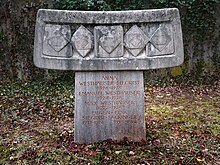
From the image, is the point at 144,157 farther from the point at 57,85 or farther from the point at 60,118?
the point at 57,85

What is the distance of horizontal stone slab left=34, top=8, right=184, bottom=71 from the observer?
157 inches

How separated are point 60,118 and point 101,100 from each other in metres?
1.81

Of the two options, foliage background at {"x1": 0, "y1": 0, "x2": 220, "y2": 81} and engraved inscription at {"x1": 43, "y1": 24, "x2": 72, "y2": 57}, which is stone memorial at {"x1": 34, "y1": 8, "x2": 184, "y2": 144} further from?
foliage background at {"x1": 0, "y1": 0, "x2": 220, "y2": 81}

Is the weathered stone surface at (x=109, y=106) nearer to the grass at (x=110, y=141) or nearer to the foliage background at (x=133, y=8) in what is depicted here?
the grass at (x=110, y=141)

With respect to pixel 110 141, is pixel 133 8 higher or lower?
higher

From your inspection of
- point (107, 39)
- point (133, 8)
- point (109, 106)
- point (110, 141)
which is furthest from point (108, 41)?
point (133, 8)

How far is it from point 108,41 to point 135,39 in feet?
1.15

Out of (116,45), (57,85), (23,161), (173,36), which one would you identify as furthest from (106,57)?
(57,85)

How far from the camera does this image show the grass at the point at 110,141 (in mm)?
4094

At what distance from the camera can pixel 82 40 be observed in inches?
158

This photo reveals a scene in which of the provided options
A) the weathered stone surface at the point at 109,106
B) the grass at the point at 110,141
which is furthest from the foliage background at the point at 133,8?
the weathered stone surface at the point at 109,106

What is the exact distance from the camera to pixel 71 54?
160 inches

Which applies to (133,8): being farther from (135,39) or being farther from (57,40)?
(57,40)

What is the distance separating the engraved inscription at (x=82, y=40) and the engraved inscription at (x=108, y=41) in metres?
0.09
